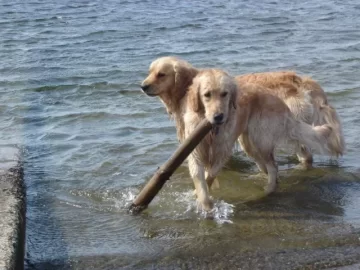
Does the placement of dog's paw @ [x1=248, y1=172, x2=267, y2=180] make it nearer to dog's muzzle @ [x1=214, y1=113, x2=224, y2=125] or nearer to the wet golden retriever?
the wet golden retriever

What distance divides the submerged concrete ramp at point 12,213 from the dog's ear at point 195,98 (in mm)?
1599

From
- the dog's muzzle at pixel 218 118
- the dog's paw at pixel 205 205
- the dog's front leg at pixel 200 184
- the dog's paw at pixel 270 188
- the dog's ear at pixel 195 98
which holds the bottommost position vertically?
the dog's paw at pixel 270 188

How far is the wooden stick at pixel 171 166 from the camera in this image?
19.5 ft

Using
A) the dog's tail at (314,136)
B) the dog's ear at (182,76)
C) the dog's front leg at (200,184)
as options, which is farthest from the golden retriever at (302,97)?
the dog's front leg at (200,184)

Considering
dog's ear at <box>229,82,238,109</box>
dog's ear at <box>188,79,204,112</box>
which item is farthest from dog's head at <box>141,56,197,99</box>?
dog's ear at <box>229,82,238,109</box>

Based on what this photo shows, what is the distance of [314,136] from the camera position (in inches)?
274

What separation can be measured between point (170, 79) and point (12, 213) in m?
1.97

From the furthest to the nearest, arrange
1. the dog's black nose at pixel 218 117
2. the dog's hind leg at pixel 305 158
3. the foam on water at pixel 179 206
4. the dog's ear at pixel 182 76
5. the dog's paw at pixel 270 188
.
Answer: the dog's hind leg at pixel 305 158 < the dog's paw at pixel 270 188 < the dog's ear at pixel 182 76 < the foam on water at pixel 179 206 < the dog's black nose at pixel 218 117

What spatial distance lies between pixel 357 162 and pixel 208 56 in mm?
5460

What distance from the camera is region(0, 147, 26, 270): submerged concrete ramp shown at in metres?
4.78

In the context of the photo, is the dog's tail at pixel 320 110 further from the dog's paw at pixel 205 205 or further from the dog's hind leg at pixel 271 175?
the dog's paw at pixel 205 205

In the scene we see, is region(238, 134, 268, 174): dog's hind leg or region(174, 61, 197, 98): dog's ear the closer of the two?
region(174, 61, 197, 98): dog's ear

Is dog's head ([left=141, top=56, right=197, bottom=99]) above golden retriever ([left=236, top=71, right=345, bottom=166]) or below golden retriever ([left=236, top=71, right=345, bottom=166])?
above

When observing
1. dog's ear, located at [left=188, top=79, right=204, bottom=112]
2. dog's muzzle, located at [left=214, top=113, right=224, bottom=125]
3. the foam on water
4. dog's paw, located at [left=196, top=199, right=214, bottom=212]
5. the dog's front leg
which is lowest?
the foam on water
